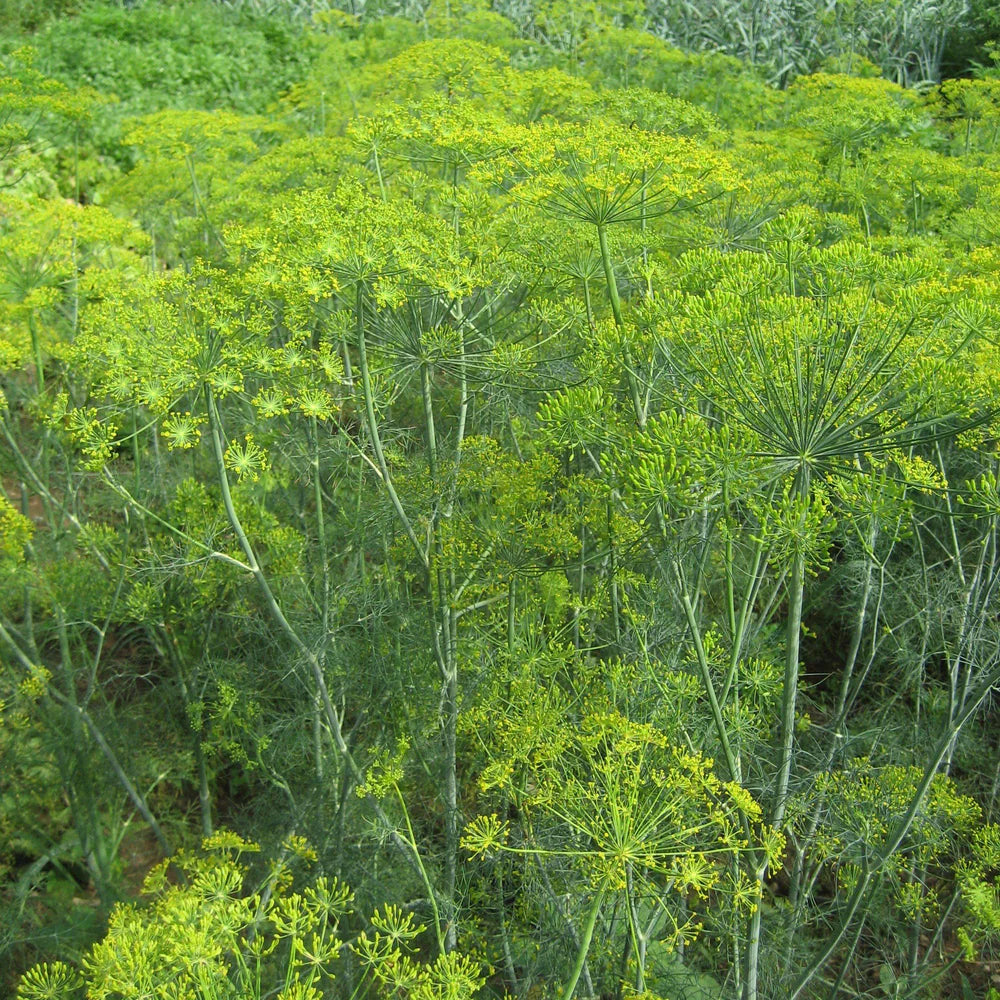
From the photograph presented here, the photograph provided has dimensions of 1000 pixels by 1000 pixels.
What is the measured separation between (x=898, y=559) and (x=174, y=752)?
4.67 meters

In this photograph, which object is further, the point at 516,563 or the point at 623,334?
the point at 516,563

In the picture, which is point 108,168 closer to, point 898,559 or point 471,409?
point 471,409

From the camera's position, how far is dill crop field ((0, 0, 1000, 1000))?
2.90 metres

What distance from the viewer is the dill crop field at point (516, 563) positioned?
9.53 feet

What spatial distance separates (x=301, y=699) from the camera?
5.00 m

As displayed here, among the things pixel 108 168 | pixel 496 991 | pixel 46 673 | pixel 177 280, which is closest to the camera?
pixel 177 280

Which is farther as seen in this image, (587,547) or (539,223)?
(587,547)

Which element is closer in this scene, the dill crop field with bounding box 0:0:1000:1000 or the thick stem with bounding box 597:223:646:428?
the dill crop field with bounding box 0:0:1000:1000

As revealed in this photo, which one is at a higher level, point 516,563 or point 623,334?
point 623,334

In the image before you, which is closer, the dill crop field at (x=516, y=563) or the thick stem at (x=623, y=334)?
the dill crop field at (x=516, y=563)

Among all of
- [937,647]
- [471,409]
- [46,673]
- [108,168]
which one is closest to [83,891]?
[46,673]

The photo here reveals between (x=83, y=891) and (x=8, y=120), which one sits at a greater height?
(x=8, y=120)

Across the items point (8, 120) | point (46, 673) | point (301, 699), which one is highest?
point (8, 120)

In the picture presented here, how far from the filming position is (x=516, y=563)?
12.0ft
